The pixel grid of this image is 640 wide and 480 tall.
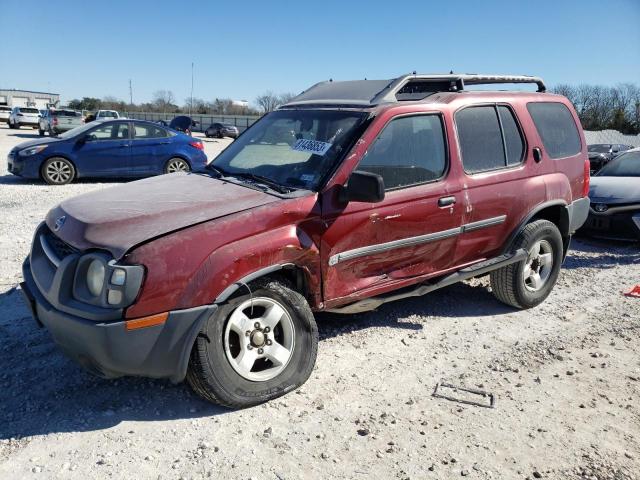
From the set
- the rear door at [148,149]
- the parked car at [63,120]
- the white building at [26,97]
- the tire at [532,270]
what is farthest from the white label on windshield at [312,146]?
the white building at [26,97]

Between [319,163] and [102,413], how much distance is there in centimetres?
209

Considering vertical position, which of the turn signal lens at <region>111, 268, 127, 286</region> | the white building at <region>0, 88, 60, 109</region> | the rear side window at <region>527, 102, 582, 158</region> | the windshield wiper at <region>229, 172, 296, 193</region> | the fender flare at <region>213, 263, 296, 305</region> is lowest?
the fender flare at <region>213, 263, 296, 305</region>

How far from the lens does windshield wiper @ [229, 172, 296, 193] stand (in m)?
3.54

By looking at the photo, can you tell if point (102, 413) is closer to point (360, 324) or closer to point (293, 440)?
point (293, 440)

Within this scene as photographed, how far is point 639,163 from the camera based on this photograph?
8.60 meters

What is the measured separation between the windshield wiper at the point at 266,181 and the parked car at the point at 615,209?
5.68m

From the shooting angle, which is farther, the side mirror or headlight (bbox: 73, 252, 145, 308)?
the side mirror

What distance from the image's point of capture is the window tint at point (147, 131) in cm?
1195

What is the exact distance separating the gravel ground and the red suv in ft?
1.10

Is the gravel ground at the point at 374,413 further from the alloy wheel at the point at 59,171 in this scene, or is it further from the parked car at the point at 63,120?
the parked car at the point at 63,120

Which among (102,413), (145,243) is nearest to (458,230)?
(145,243)

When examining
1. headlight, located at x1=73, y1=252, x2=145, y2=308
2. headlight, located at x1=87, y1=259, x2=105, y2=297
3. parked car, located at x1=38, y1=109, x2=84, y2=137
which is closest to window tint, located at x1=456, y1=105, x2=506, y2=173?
headlight, located at x1=73, y1=252, x2=145, y2=308

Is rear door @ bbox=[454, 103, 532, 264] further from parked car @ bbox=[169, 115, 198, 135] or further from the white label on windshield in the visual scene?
parked car @ bbox=[169, 115, 198, 135]

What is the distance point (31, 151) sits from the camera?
11.1m
